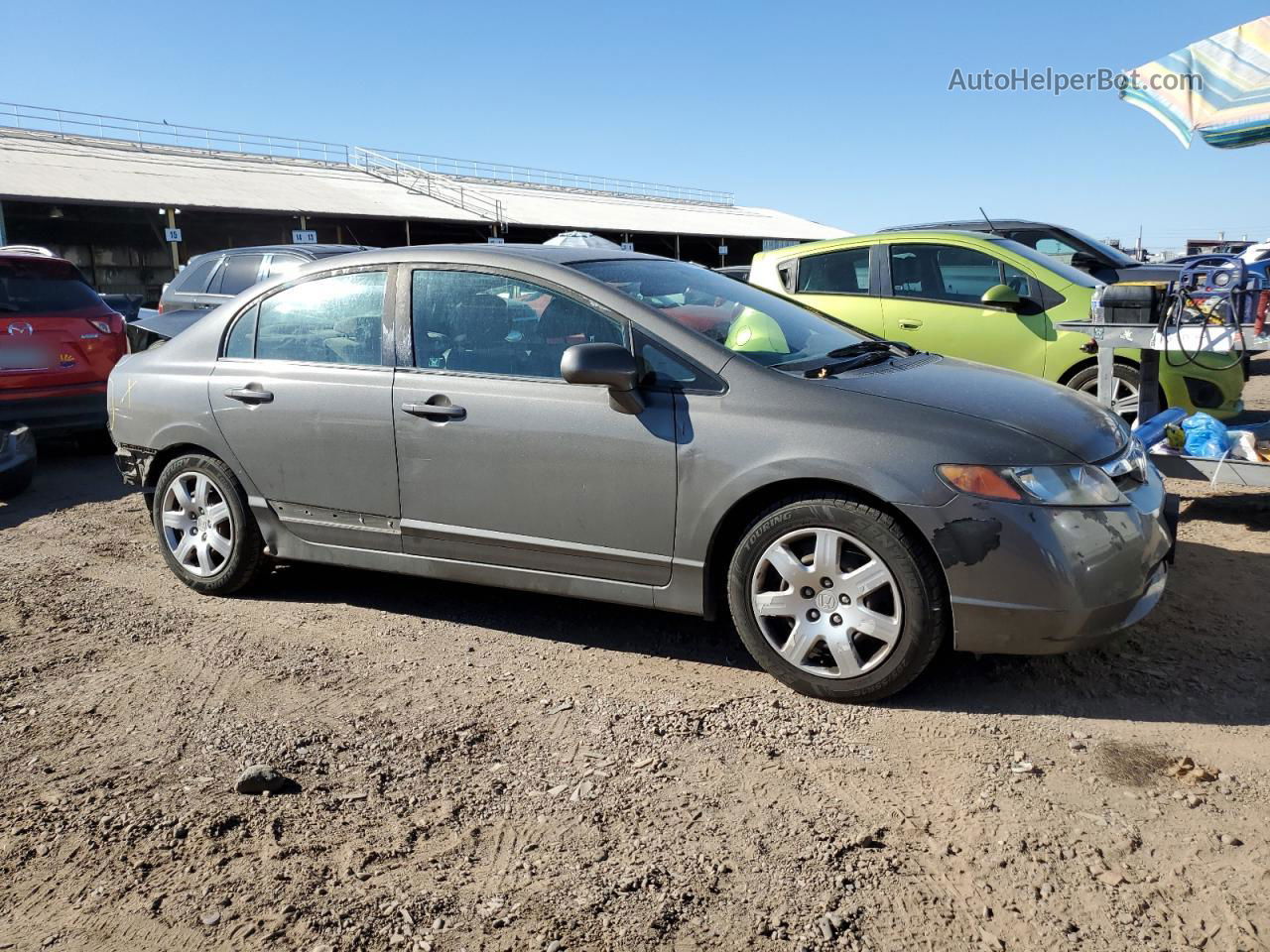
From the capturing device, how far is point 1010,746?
327cm

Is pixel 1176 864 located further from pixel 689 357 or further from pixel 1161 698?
pixel 689 357

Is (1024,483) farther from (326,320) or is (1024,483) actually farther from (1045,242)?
(1045,242)

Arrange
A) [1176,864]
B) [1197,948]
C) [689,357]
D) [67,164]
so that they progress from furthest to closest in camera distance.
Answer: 1. [67,164]
2. [689,357]
3. [1176,864]
4. [1197,948]

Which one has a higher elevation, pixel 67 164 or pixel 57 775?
pixel 67 164

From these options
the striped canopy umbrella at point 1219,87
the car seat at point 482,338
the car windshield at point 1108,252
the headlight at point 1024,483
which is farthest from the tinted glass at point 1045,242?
the car seat at point 482,338

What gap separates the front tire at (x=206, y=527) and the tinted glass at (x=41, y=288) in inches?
163

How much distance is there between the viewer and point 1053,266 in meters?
7.66

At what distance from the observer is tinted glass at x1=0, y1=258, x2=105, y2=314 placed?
8.07 m

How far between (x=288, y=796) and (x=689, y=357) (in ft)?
6.67

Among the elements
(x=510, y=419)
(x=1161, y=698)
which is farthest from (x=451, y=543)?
(x=1161, y=698)

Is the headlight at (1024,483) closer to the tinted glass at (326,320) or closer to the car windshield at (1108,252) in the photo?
the tinted glass at (326,320)

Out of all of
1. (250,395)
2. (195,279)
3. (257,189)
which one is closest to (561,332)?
(250,395)

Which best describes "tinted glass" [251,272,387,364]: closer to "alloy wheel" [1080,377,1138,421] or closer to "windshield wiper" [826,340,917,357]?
"windshield wiper" [826,340,917,357]

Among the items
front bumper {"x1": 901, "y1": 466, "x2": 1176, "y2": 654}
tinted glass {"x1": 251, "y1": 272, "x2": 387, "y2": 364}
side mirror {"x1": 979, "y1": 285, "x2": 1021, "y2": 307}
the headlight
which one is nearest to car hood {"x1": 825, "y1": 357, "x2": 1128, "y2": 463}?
the headlight
